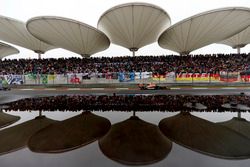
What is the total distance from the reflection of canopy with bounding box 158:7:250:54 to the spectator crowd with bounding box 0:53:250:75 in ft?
9.44

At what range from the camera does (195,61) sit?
22.5 metres

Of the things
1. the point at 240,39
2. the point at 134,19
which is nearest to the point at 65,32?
the point at 134,19

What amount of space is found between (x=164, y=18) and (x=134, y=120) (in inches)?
623

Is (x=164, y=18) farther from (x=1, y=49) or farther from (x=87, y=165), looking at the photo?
(x=1, y=49)

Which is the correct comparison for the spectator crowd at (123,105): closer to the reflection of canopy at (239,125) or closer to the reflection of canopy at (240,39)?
the reflection of canopy at (239,125)

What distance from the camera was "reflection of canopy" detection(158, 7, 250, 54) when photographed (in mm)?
13086

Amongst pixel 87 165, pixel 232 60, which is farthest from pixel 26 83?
pixel 232 60

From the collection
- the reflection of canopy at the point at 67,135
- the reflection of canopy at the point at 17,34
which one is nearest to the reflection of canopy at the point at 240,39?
the reflection of canopy at the point at 67,135

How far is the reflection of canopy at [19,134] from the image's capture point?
250 cm

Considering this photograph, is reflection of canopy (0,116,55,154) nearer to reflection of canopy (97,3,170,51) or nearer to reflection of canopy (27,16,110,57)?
reflection of canopy (27,16,110,57)

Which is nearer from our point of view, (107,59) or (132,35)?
(132,35)

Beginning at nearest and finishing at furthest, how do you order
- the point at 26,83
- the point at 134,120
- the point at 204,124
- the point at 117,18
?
the point at 204,124
the point at 134,120
the point at 117,18
the point at 26,83

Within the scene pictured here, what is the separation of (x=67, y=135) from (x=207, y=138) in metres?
2.71

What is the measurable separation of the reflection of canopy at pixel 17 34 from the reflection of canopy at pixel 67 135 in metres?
19.4
